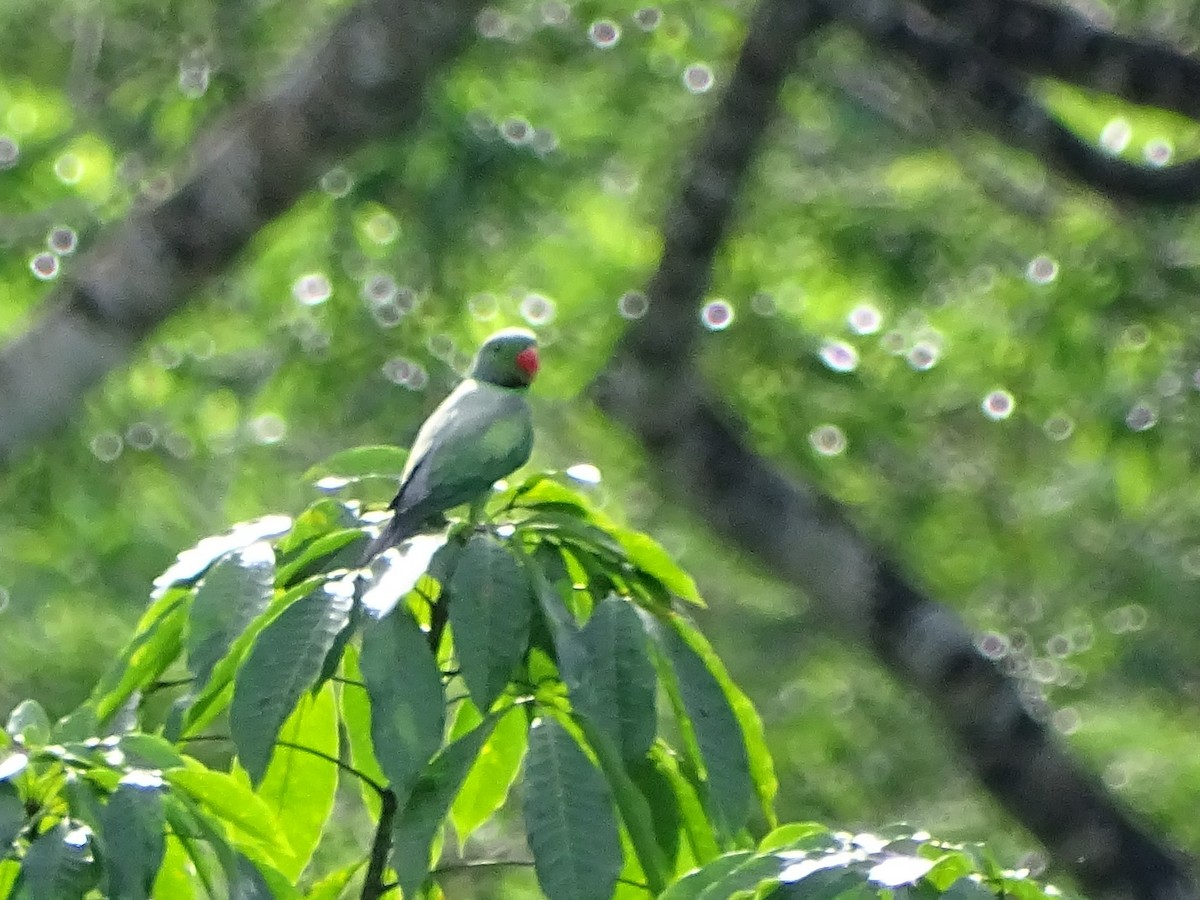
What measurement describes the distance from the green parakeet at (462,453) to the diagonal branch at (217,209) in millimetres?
1189

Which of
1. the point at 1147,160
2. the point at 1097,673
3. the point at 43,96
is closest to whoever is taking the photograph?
the point at 1147,160

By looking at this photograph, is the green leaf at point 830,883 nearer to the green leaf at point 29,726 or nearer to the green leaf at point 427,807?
the green leaf at point 427,807

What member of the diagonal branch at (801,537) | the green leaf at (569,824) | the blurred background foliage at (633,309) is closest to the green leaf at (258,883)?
the green leaf at (569,824)

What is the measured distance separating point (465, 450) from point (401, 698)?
59cm

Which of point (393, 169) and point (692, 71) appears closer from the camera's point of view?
point (393, 169)

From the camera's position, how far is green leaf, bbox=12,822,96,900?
111cm

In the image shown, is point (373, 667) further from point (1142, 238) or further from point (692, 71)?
point (692, 71)

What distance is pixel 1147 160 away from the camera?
4223 millimetres

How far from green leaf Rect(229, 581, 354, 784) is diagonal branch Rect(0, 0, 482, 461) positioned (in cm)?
186

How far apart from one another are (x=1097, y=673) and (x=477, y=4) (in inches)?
141

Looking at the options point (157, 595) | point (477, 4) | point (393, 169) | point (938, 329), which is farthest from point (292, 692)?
point (938, 329)

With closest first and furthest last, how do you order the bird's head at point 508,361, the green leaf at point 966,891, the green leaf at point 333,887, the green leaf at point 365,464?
1. the green leaf at point 966,891
2. the green leaf at point 333,887
3. the green leaf at point 365,464
4. the bird's head at point 508,361

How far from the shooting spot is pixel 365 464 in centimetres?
166

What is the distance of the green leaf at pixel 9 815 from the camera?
1.11 meters
